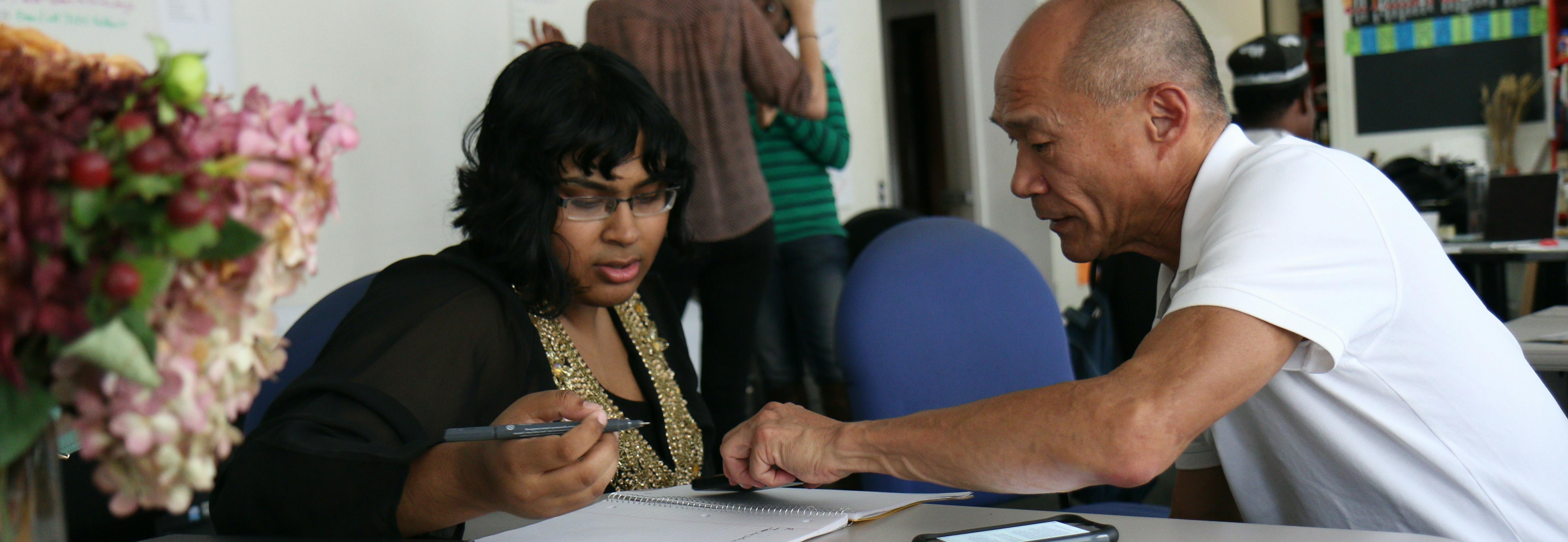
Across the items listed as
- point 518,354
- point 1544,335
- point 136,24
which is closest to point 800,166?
point 136,24

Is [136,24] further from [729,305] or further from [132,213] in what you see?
[132,213]

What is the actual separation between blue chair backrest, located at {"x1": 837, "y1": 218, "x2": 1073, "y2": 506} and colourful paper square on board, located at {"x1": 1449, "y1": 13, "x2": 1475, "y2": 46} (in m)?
6.11

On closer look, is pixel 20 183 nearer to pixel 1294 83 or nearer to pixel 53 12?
pixel 53 12

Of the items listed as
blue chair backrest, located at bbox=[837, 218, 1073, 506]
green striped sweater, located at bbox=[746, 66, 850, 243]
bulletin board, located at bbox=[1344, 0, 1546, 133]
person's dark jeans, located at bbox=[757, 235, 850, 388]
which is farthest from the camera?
bulletin board, located at bbox=[1344, 0, 1546, 133]

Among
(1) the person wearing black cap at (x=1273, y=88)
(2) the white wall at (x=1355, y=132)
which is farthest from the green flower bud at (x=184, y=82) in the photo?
(2) the white wall at (x=1355, y=132)

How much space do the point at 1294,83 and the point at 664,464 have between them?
2844mm

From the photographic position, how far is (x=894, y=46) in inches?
309

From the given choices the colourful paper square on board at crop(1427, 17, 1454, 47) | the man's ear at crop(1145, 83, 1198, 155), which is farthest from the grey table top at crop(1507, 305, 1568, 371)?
the colourful paper square on board at crop(1427, 17, 1454, 47)

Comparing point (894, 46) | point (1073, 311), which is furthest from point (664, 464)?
point (894, 46)

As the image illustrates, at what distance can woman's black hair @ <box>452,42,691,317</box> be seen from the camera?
143 centimetres

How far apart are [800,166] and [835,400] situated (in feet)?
2.37

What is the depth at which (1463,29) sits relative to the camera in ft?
21.8

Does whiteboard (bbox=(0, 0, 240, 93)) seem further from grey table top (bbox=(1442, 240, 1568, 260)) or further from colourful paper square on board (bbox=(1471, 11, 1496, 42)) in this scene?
colourful paper square on board (bbox=(1471, 11, 1496, 42))

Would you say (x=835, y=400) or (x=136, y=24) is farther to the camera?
(x=835, y=400)
